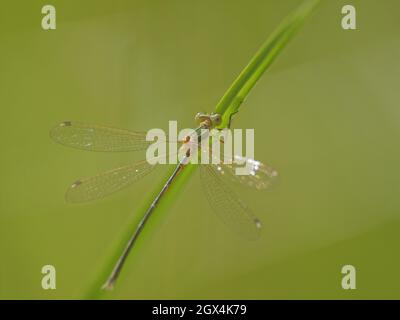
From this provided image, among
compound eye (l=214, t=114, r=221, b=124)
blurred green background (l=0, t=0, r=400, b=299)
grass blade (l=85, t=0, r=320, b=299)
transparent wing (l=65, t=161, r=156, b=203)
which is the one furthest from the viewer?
blurred green background (l=0, t=0, r=400, b=299)

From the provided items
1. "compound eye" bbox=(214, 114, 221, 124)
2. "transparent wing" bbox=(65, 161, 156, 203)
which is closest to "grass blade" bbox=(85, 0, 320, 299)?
"compound eye" bbox=(214, 114, 221, 124)

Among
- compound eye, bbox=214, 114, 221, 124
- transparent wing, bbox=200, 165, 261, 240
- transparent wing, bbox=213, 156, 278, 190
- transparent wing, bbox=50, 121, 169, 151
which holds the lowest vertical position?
transparent wing, bbox=200, 165, 261, 240

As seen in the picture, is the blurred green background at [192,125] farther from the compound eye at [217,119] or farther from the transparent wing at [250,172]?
the compound eye at [217,119]

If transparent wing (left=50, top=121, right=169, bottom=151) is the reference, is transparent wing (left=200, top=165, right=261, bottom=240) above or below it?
below

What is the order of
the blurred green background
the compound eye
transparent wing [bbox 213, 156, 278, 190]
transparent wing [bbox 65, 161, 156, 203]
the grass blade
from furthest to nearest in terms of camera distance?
the blurred green background < transparent wing [bbox 65, 161, 156, 203] < transparent wing [bbox 213, 156, 278, 190] < the compound eye < the grass blade

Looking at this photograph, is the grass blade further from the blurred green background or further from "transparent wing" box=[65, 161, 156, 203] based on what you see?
the blurred green background

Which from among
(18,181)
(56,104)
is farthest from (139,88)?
(18,181)

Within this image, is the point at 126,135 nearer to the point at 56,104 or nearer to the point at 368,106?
the point at 56,104
